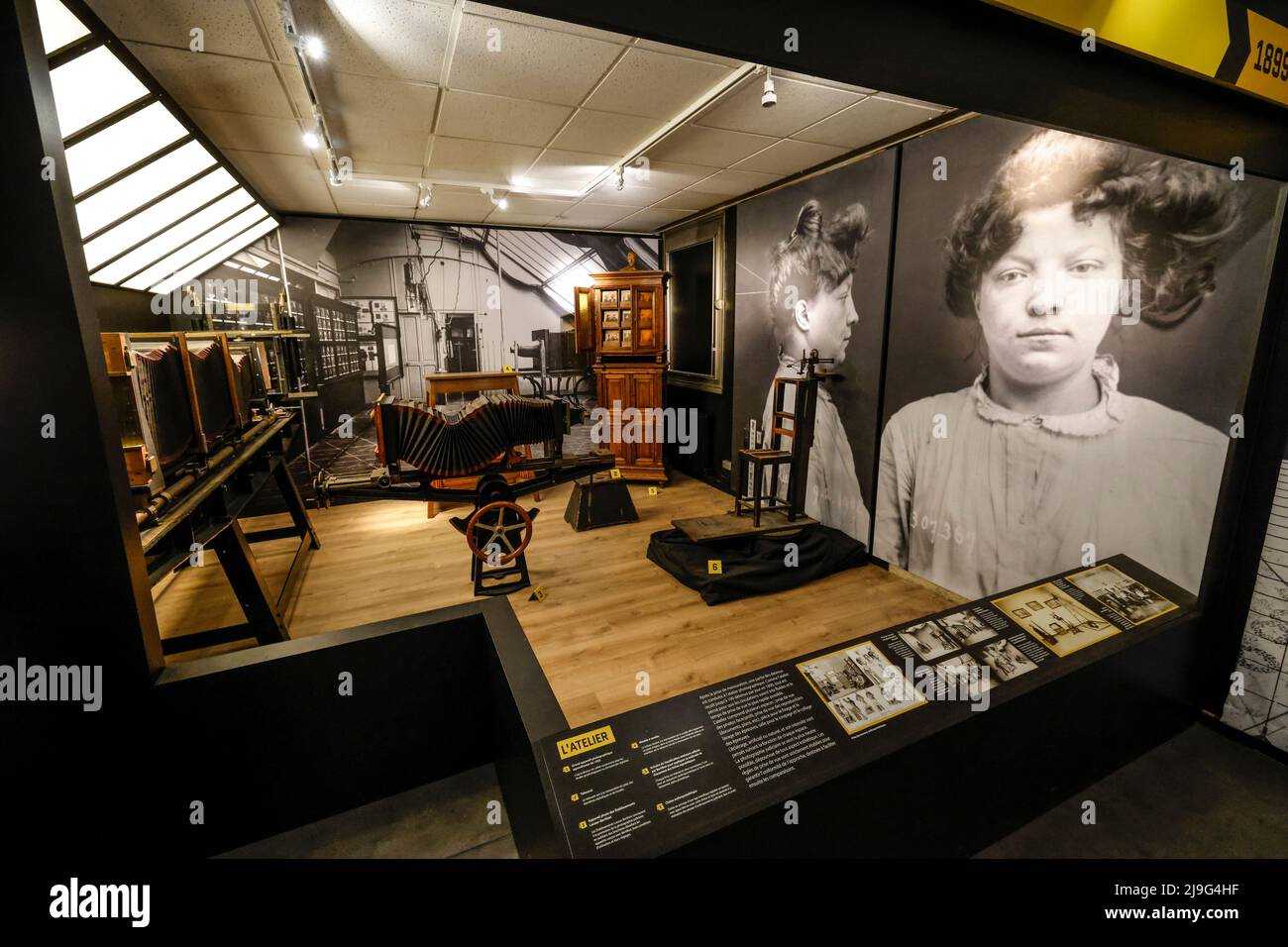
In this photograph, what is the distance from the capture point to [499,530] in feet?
12.8

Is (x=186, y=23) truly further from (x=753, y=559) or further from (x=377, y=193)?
(x=753, y=559)

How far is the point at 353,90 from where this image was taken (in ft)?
10.3

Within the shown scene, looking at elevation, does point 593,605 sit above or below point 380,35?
below

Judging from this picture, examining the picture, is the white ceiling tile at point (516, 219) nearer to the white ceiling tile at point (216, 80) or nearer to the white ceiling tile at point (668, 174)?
the white ceiling tile at point (668, 174)

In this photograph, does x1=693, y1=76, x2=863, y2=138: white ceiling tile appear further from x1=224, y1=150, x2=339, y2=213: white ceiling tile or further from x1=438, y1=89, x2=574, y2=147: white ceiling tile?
x1=224, y1=150, x2=339, y2=213: white ceiling tile

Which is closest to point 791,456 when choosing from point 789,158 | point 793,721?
point 789,158

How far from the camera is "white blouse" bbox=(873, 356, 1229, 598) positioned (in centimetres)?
268

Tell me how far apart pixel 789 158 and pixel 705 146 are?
828 mm

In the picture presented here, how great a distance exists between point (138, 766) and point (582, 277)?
21.9ft

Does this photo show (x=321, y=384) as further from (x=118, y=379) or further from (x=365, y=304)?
(x=118, y=379)

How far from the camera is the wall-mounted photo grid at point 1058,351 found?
254 cm

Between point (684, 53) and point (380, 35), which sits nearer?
point (380, 35)

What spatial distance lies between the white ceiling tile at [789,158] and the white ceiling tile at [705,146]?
0.40 ft

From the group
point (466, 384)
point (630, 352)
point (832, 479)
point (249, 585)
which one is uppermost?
point (630, 352)
